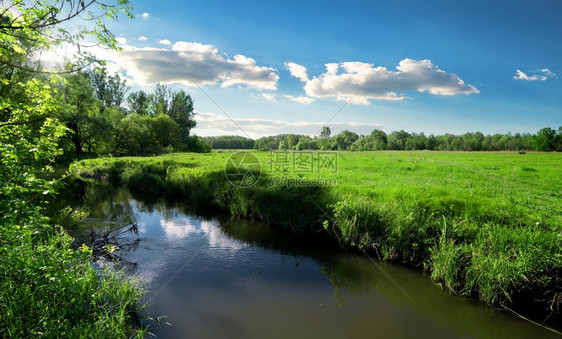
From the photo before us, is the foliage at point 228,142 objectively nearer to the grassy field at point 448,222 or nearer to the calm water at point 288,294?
the grassy field at point 448,222

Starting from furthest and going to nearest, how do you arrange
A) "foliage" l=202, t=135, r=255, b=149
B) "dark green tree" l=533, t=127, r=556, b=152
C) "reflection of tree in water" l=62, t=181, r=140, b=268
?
"foliage" l=202, t=135, r=255, b=149, "dark green tree" l=533, t=127, r=556, b=152, "reflection of tree in water" l=62, t=181, r=140, b=268

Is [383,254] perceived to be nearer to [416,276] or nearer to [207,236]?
[416,276]

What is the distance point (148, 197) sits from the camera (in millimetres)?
21062

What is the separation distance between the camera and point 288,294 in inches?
311

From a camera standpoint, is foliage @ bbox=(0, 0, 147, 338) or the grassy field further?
the grassy field

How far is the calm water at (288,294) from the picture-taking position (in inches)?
256

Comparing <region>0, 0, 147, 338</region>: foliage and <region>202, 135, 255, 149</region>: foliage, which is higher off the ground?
<region>202, 135, 255, 149</region>: foliage

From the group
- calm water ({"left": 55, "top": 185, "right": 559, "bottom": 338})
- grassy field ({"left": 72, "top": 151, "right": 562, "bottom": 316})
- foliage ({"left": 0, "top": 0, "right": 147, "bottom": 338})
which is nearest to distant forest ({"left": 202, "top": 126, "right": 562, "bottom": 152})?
grassy field ({"left": 72, "top": 151, "right": 562, "bottom": 316})

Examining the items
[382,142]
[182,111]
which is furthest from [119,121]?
[382,142]

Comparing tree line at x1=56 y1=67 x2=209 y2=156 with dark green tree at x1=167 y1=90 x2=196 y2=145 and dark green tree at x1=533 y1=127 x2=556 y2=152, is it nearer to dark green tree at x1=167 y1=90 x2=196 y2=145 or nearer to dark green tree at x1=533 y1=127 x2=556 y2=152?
dark green tree at x1=167 y1=90 x2=196 y2=145

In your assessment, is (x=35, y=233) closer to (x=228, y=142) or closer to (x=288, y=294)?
(x=288, y=294)

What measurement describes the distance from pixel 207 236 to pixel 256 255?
3041 mm

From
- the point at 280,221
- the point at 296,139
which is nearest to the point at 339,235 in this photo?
the point at 280,221

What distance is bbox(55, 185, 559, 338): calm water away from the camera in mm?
6500
